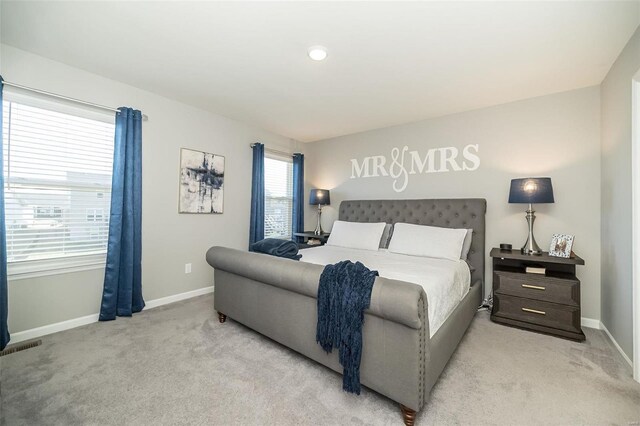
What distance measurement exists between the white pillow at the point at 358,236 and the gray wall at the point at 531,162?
80 cm

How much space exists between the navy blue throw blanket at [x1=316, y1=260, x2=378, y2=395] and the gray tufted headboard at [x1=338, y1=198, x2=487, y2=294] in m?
2.10

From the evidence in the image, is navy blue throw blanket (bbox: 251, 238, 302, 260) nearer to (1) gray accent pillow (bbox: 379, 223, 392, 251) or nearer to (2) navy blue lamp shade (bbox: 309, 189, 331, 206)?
(1) gray accent pillow (bbox: 379, 223, 392, 251)

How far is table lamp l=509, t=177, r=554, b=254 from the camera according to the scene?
8.61 ft

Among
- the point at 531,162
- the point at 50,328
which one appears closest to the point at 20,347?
the point at 50,328

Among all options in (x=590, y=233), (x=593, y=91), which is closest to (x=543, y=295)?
(x=590, y=233)

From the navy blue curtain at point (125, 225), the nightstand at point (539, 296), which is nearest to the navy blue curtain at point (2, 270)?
the navy blue curtain at point (125, 225)

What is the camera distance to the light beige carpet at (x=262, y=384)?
149 centimetres

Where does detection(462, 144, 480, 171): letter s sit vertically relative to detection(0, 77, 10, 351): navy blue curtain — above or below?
above

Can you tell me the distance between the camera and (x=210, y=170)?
3.59m

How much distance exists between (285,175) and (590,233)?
3.99 metres

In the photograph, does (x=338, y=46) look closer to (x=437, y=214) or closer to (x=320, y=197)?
(x=437, y=214)

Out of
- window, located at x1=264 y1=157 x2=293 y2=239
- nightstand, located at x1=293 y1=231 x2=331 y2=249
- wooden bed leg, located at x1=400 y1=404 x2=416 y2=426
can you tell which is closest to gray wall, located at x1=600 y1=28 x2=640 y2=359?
wooden bed leg, located at x1=400 y1=404 x2=416 y2=426

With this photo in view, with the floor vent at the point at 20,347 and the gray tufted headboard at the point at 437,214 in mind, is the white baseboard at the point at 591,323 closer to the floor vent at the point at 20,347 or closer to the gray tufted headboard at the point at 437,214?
the gray tufted headboard at the point at 437,214

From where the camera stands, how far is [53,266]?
2430 millimetres
